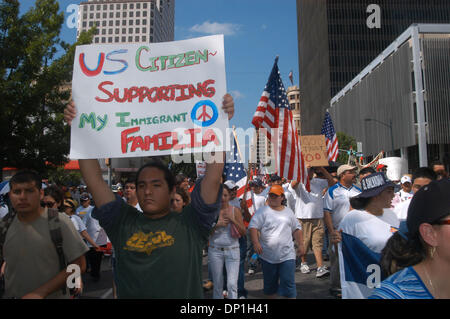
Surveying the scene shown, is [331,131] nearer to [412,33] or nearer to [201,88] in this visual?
[201,88]

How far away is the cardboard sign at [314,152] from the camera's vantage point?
7672 millimetres

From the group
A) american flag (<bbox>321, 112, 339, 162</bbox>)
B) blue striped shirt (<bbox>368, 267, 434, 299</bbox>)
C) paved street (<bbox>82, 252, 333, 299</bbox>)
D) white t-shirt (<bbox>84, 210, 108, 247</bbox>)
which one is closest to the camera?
blue striped shirt (<bbox>368, 267, 434, 299</bbox>)

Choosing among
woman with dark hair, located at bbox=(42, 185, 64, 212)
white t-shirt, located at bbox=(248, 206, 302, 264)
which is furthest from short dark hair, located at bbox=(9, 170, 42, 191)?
white t-shirt, located at bbox=(248, 206, 302, 264)

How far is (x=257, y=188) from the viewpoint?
32.9 feet

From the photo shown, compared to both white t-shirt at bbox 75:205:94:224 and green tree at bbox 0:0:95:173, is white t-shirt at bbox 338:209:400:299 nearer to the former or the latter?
white t-shirt at bbox 75:205:94:224

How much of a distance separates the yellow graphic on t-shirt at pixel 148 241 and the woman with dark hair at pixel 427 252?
1.32 meters

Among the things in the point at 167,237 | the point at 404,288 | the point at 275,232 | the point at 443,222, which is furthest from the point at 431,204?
the point at 275,232

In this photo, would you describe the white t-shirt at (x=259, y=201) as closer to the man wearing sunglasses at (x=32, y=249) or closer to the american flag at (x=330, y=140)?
the american flag at (x=330, y=140)

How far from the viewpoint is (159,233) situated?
244cm

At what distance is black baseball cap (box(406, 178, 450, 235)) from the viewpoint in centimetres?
159

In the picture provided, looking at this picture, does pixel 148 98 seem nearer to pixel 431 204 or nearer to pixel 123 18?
pixel 431 204

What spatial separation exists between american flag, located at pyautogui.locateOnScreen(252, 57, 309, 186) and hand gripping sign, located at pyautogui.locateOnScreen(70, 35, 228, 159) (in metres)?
2.78
